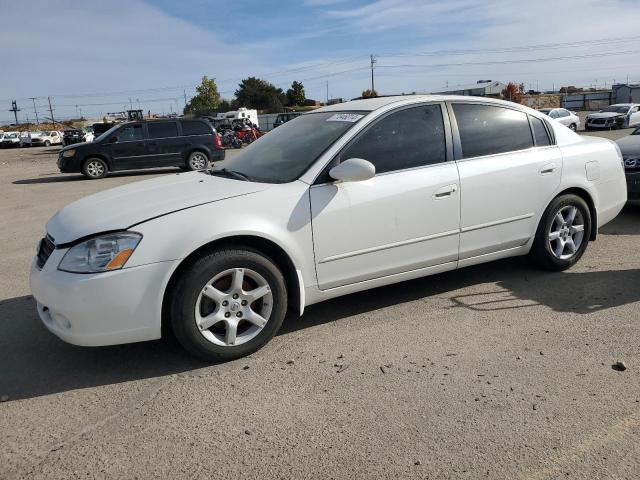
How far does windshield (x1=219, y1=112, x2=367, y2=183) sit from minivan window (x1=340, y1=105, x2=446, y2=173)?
0.56 ft

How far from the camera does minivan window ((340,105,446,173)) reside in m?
4.04

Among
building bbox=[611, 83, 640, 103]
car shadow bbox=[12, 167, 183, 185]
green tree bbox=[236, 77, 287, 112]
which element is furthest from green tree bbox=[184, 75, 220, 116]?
car shadow bbox=[12, 167, 183, 185]

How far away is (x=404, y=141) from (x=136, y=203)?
1.97 metres

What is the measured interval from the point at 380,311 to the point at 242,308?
4.00 ft

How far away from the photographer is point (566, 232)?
16.4ft

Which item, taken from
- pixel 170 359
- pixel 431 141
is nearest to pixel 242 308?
pixel 170 359

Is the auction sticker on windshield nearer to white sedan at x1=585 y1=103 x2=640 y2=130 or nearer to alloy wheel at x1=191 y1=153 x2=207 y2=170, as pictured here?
alloy wheel at x1=191 y1=153 x2=207 y2=170

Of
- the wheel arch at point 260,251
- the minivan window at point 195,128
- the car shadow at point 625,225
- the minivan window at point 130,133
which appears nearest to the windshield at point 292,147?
the wheel arch at point 260,251

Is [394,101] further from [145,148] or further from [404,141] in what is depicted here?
[145,148]

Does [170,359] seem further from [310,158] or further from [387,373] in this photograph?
[310,158]

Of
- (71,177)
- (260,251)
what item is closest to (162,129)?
(71,177)

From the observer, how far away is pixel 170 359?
3.63m

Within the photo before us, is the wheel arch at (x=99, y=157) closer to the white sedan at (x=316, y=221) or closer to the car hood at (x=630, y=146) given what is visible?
the white sedan at (x=316, y=221)

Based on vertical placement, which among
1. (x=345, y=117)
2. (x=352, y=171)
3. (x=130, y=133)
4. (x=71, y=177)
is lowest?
(x=71, y=177)
